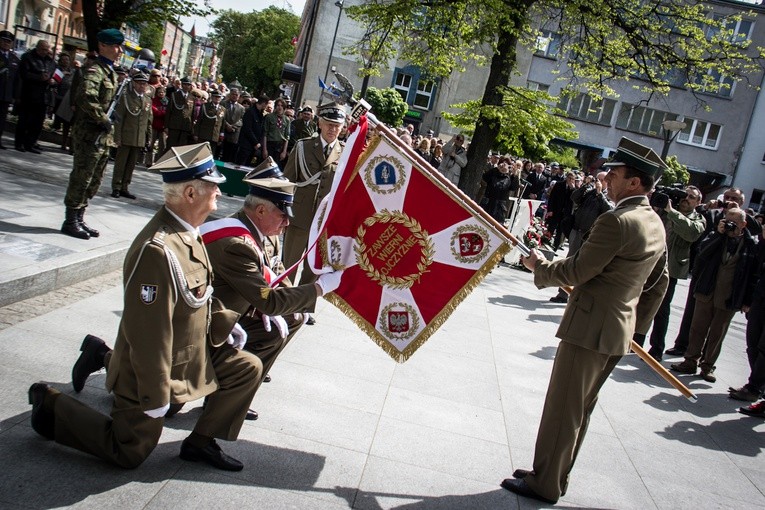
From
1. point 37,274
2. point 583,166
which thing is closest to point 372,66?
point 37,274

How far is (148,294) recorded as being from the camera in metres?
3.13

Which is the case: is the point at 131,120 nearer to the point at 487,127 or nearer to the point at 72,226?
the point at 72,226

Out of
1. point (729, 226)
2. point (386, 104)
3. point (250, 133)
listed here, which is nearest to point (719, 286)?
point (729, 226)

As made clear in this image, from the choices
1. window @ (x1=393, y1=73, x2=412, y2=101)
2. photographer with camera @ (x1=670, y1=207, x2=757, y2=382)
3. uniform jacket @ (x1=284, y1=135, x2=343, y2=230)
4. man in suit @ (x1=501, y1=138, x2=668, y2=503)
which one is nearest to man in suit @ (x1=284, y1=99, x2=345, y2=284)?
uniform jacket @ (x1=284, y1=135, x2=343, y2=230)

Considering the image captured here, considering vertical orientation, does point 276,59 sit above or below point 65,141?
above

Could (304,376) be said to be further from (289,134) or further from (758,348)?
(289,134)

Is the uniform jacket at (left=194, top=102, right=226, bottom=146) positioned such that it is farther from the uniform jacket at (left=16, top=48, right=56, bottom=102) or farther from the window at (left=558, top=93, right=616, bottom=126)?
the window at (left=558, top=93, right=616, bottom=126)

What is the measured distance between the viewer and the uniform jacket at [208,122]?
14922mm

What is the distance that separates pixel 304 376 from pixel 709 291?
5.19 metres

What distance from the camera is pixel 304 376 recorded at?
534cm

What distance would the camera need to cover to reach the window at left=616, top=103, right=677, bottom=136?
41.7 metres

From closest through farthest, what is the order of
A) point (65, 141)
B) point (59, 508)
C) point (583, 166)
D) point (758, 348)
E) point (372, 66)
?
point (59, 508) → point (758, 348) → point (65, 141) → point (372, 66) → point (583, 166)

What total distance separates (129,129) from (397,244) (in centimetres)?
761

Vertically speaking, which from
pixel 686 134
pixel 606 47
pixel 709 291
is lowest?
pixel 709 291
